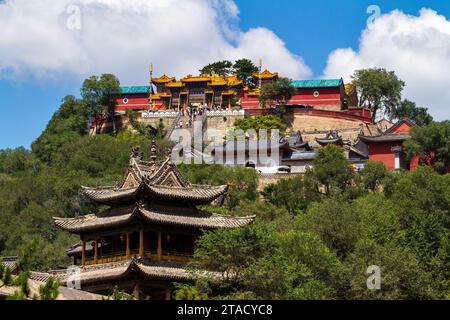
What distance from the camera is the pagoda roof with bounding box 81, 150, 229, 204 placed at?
125 feet

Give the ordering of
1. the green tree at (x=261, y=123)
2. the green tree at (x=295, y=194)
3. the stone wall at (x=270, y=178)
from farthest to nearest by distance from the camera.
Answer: the green tree at (x=261, y=123) < the stone wall at (x=270, y=178) < the green tree at (x=295, y=194)

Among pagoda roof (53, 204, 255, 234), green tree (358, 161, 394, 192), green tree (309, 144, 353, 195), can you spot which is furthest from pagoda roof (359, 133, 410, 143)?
pagoda roof (53, 204, 255, 234)

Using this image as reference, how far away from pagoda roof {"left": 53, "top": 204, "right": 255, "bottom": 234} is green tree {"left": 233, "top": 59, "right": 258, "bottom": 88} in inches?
2310

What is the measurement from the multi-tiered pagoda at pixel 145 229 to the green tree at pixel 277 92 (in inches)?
1860

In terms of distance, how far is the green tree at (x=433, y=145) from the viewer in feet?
222

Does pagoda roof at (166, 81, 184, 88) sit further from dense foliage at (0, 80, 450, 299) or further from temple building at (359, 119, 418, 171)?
temple building at (359, 119, 418, 171)

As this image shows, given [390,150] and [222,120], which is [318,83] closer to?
[222,120]

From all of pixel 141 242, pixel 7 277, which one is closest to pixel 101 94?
pixel 141 242

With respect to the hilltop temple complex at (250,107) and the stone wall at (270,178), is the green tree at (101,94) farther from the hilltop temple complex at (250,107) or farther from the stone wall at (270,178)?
the stone wall at (270,178)

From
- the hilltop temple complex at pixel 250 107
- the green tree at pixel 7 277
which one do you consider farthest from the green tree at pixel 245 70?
the green tree at pixel 7 277

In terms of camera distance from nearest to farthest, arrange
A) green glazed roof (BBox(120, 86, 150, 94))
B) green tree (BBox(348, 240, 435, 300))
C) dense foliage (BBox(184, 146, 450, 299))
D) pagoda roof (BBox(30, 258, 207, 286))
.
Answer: dense foliage (BBox(184, 146, 450, 299))
green tree (BBox(348, 240, 435, 300))
pagoda roof (BBox(30, 258, 207, 286))
green glazed roof (BBox(120, 86, 150, 94))

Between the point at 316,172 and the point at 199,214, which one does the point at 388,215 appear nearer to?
the point at 199,214
